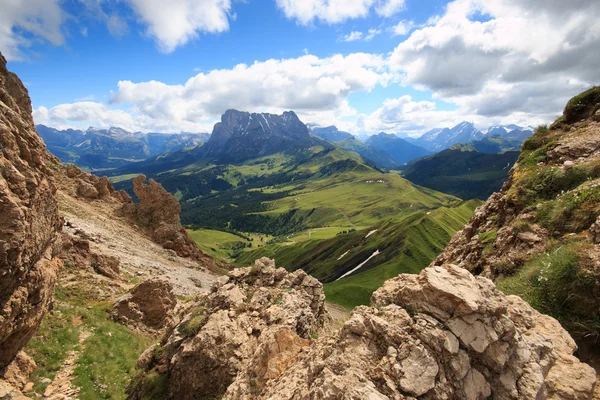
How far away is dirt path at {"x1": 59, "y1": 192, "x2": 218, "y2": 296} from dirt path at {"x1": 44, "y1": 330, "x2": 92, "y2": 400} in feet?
87.6

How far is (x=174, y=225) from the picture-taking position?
76.0 m

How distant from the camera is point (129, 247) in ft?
187

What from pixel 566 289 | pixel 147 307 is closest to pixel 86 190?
pixel 147 307

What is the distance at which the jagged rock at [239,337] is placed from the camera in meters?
11.7

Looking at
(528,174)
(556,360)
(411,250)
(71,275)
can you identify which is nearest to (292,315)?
(556,360)

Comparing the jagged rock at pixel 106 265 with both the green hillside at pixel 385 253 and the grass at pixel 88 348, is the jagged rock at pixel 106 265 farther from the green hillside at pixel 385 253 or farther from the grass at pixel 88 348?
the green hillside at pixel 385 253

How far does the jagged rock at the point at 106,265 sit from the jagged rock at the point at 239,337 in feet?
86.0

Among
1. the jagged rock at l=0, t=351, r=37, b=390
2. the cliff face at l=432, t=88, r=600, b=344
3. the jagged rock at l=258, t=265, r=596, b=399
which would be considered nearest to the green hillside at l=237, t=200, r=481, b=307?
the cliff face at l=432, t=88, r=600, b=344

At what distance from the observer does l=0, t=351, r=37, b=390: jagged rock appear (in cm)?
1568

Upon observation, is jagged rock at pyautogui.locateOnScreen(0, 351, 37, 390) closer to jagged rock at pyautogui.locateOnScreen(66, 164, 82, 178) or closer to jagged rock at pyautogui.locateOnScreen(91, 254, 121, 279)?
jagged rock at pyautogui.locateOnScreen(91, 254, 121, 279)

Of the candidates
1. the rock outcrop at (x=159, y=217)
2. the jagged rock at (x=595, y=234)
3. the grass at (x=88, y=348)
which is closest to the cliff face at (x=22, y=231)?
the grass at (x=88, y=348)

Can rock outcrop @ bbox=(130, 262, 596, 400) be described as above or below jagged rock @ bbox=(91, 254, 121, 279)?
above

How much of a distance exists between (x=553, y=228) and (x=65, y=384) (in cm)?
3054

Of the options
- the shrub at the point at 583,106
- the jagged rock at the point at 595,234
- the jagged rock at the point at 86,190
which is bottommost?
the jagged rock at the point at 595,234
